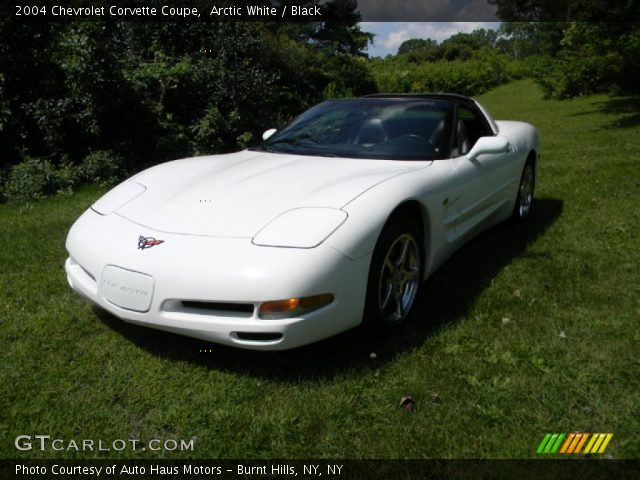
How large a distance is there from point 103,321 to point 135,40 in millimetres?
7375

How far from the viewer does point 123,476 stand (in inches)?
74.1

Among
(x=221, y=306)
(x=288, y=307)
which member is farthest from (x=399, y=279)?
(x=221, y=306)

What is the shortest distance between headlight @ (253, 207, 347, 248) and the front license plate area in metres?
0.50

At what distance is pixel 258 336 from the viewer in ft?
7.38

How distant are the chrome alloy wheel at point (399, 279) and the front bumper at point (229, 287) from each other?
32 centimetres

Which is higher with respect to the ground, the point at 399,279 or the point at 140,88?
the point at 140,88

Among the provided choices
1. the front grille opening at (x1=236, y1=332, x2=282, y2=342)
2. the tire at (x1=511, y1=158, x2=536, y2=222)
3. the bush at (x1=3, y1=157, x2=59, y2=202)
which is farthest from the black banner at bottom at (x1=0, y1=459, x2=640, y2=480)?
the bush at (x1=3, y1=157, x2=59, y2=202)

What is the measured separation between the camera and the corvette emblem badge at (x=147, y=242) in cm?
238

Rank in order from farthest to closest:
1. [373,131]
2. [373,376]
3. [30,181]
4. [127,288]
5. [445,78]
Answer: [445,78] < [30,181] < [373,131] < [373,376] < [127,288]

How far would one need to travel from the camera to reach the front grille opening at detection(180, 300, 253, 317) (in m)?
2.24

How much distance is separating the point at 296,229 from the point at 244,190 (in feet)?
1.91

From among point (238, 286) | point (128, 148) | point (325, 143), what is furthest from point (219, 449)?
point (128, 148)

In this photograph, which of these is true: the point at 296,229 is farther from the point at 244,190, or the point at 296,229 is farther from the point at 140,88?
the point at 140,88

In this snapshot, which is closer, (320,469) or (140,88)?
(320,469)
